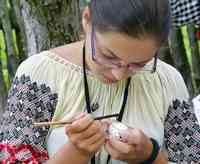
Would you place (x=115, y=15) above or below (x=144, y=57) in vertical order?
above

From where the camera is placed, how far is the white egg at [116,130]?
1.65 metres

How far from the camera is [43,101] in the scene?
179 cm

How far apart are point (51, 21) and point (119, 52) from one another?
712mm

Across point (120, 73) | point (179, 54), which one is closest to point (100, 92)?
point (120, 73)

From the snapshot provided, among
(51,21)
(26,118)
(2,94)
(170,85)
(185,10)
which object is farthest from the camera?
(2,94)

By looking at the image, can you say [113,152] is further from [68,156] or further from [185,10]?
[185,10]

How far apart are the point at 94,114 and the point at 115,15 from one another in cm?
37

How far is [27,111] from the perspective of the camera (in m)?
1.77

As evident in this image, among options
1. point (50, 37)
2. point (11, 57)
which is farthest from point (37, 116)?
point (11, 57)

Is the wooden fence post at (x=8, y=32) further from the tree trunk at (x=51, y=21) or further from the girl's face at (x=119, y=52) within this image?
the girl's face at (x=119, y=52)

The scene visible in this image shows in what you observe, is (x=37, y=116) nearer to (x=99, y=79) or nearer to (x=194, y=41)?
(x=99, y=79)

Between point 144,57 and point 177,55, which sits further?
point 177,55

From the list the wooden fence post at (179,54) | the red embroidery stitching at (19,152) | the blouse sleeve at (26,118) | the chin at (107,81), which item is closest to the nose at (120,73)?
the chin at (107,81)

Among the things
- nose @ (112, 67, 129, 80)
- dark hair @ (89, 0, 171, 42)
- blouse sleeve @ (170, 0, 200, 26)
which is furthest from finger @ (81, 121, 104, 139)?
blouse sleeve @ (170, 0, 200, 26)
